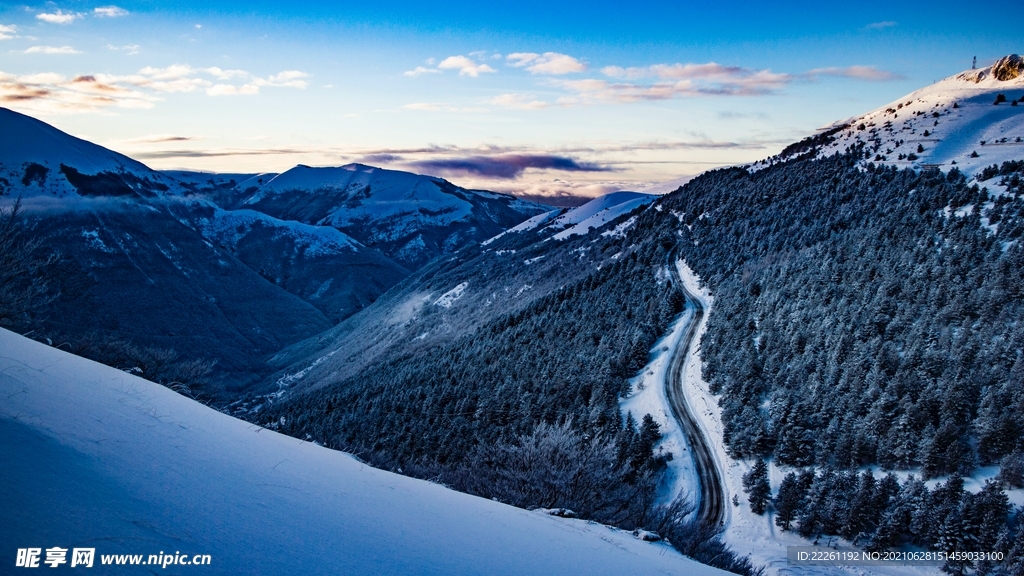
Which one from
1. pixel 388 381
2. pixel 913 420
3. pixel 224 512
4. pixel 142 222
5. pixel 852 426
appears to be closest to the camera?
pixel 224 512

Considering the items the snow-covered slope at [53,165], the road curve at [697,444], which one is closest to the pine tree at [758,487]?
the road curve at [697,444]

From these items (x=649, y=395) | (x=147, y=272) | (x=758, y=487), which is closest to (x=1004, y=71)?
(x=649, y=395)

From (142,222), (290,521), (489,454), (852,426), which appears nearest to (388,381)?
(489,454)

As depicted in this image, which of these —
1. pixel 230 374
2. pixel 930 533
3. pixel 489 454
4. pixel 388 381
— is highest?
pixel 930 533

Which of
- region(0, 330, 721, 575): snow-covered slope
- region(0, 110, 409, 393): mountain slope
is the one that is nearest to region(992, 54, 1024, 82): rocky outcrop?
region(0, 330, 721, 575): snow-covered slope

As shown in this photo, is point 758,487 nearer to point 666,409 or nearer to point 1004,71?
point 666,409

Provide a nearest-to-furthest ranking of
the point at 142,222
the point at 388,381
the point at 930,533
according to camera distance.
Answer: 1. the point at 930,533
2. the point at 388,381
3. the point at 142,222

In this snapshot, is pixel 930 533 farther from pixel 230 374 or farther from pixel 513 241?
pixel 513 241
